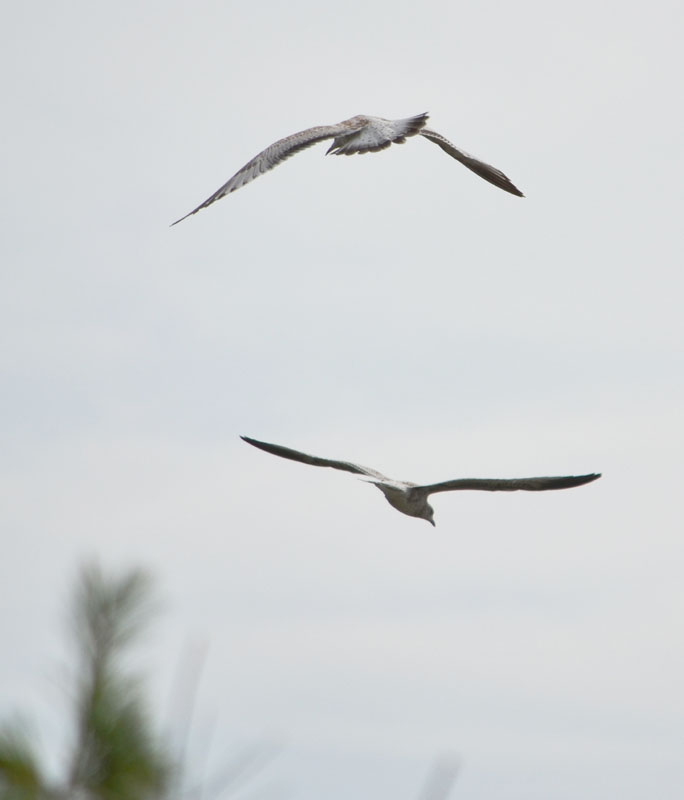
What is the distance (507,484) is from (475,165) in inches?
414

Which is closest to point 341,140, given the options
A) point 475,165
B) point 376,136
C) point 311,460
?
point 376,136

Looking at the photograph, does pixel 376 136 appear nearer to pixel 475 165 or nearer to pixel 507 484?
pixel 475 165

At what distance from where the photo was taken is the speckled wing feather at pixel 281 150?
17.8 m

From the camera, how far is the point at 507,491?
10.3 m

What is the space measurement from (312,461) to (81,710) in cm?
433

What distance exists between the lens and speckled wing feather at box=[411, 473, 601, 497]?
9977 millimetres

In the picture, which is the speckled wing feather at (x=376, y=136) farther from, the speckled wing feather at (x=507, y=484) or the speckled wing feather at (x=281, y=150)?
the speckled wing feather at (x=507, y=484)

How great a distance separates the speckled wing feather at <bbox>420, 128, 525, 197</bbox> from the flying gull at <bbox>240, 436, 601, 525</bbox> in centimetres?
898

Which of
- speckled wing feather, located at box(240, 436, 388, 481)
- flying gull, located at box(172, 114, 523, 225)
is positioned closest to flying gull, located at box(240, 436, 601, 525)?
speckled wing feather, located at box(240, 436, 388, 481)

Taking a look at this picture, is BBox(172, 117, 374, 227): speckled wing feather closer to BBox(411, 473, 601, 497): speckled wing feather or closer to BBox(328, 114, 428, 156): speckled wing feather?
BBox(328, 114, 428, 156): speckled wing feather

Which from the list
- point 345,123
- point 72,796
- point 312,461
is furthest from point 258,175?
point 72,796

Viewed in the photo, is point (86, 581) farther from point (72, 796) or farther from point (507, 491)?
point (507, 491)

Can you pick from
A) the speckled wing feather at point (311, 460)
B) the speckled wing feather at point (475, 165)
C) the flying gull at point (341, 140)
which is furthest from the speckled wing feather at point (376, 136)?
the speckled wing feather at point (311, 460)

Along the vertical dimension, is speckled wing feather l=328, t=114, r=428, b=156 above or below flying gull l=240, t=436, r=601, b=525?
above
